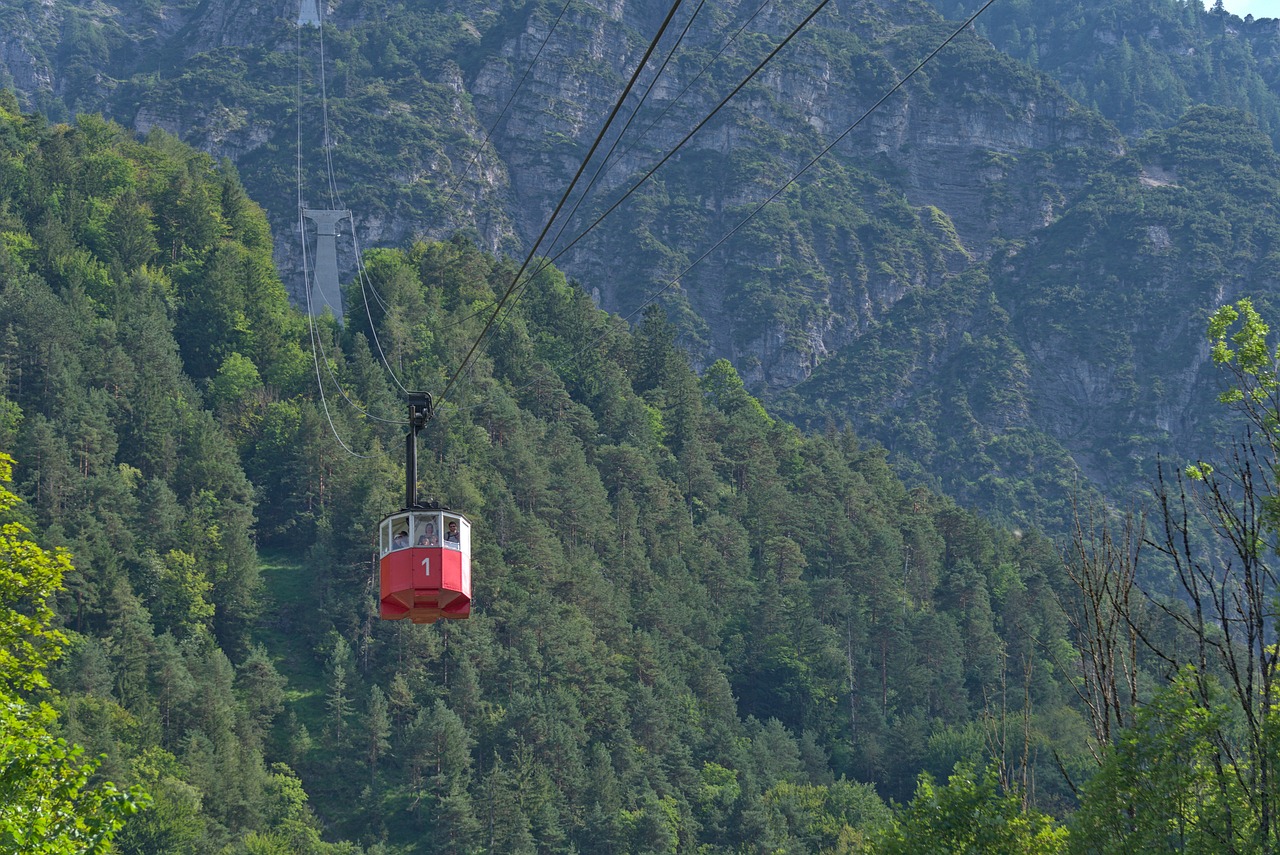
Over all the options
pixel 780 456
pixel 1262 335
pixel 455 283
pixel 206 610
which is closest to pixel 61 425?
pixel 206 610

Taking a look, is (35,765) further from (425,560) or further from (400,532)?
(400,532)

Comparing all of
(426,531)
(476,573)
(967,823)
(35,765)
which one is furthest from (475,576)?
(35,765)

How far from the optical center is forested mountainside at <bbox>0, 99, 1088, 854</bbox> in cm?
9638

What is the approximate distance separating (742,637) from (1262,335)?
10399 centimetres

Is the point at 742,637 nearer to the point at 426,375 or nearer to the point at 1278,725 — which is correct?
the point at 426,375

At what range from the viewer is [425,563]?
32719 mm

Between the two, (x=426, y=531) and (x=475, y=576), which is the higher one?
(x=475, y=576)

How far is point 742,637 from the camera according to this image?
12812 centimetres

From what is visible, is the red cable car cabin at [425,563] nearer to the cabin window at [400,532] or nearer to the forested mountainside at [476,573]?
the cabin window at [400,532]

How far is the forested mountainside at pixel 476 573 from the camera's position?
9638cm

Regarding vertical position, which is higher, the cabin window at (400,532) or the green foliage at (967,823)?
the cabin window at (400,532)

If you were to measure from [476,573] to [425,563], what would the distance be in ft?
256

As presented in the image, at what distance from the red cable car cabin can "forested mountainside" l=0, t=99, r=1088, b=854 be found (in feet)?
173

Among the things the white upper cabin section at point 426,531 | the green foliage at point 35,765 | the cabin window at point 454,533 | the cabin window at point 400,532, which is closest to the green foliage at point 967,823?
the cabin window at point 454,533
